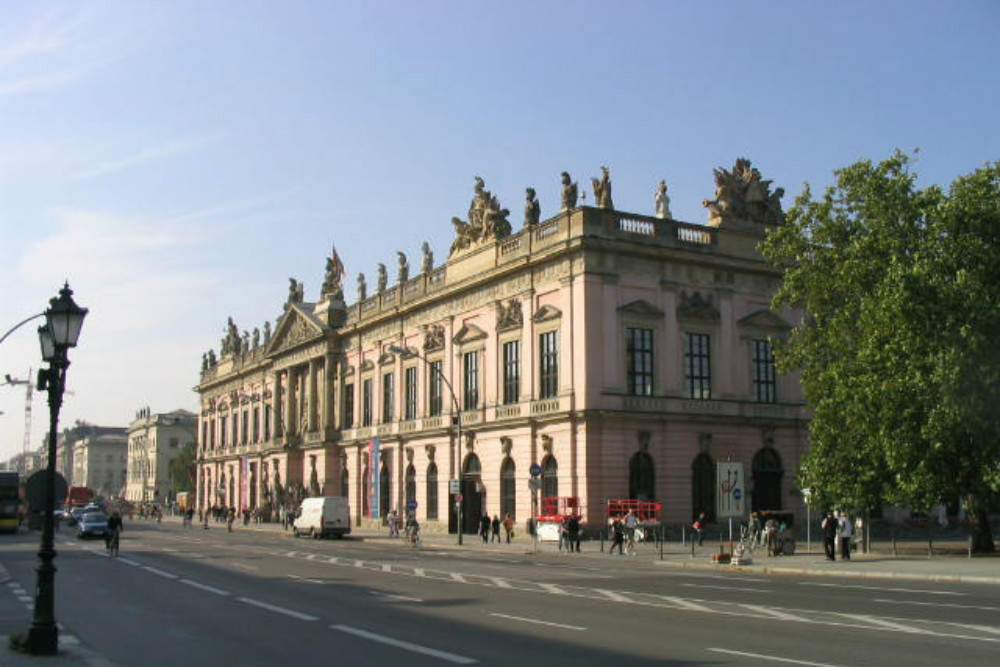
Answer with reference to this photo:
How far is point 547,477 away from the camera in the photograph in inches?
1983

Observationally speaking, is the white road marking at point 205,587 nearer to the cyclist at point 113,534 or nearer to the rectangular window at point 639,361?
the cyclist at point 113,534

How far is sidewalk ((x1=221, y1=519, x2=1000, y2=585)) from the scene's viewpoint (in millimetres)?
28141

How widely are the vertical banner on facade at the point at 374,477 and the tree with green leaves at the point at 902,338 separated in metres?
33.4

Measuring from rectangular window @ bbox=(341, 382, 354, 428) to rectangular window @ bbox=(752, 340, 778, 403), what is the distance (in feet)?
102

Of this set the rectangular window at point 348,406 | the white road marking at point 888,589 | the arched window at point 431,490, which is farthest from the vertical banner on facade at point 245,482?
the white road marking at point 888,589

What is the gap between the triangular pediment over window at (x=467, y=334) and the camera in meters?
56.8

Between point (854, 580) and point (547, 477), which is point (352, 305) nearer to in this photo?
point (547, 477)

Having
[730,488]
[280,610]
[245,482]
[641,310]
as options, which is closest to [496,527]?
[641,310]

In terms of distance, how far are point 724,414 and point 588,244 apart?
10831 mm

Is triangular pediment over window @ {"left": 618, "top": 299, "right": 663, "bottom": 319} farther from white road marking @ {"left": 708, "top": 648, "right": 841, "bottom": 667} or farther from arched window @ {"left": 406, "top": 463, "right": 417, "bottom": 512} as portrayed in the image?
white road marking @ {"left": 708, "top": 648, "right": 841, "bottom": 667}

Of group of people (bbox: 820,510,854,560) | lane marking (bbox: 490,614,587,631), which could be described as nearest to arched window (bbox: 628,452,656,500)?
group of people (bbox: 820,510,854,560)

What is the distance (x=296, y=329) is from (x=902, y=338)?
58.4m

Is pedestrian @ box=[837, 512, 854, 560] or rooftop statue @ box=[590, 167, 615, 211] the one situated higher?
rooftop statue @ box=[590, 167, 615, 211]

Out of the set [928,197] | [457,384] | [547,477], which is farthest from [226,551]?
[928,197]
